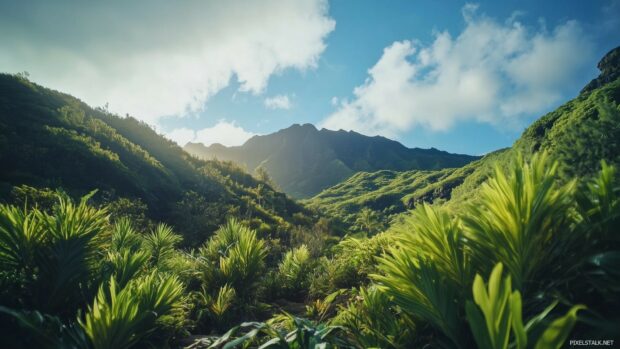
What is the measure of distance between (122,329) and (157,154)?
3115cm

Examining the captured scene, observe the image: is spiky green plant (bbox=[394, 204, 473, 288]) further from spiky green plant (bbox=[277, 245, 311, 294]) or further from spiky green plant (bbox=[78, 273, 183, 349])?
spiky green plant (bbox=[277, 245, 311, 294])

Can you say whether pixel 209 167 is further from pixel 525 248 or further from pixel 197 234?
pixel 525 248

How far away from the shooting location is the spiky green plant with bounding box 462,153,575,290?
60.0 inches

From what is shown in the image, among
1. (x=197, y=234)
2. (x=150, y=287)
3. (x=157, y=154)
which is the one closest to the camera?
(x=150, y=287)

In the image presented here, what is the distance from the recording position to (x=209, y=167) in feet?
105

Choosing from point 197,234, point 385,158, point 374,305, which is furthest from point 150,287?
point 385,158

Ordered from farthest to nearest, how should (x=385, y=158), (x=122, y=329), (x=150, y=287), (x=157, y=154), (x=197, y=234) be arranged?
(x=385, y=158), (x=157, y=154), (x=197, y=234), (x=150, y=287), (x=122, y=329)

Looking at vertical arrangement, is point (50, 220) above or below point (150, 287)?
above

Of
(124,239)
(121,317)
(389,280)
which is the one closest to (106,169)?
(124,239)

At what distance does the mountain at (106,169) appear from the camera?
49.0 ft

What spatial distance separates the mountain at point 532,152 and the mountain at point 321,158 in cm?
2780

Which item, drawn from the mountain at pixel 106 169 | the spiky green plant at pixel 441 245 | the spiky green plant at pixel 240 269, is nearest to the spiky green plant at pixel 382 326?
the spiky green plant at pixel 441 245

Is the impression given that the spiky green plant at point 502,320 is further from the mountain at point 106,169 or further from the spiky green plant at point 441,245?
the mountain at point 106,169

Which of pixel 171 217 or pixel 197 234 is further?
pixel 171 217
